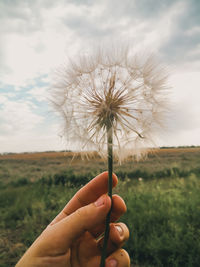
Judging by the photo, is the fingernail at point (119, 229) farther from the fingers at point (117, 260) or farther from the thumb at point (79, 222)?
the thumb at point (79, 222)

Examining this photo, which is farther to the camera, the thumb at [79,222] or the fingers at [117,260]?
the fingers at [117,260]

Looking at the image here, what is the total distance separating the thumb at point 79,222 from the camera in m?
1.58

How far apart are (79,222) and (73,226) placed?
0.05 metres

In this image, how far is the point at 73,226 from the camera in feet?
5.18

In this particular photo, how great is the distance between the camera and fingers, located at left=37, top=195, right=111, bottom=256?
5.18 ft

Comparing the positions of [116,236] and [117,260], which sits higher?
[116,236]

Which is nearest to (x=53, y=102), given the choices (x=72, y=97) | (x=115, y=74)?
(x=72, y=97)

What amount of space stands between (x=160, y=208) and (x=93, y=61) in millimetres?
3683

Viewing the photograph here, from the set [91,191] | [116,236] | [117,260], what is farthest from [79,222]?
[117,260]

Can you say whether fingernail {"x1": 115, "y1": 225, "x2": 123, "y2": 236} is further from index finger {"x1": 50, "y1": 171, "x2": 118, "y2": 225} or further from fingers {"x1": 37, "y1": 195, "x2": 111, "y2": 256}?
fingers {"x1": 37, "y1": 195, "x2": 111, "y2": 256}

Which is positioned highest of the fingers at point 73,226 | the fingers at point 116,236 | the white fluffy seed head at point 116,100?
the white fluffy seed head at point 116,100

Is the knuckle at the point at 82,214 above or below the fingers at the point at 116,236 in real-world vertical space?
above

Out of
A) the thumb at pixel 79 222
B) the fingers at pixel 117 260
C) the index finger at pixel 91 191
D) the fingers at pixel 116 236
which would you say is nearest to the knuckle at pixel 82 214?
the thumb at pixel 79 222

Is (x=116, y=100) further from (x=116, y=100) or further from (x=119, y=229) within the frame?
(x=119, y=229)
